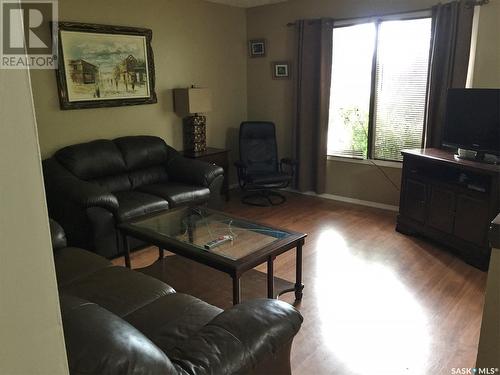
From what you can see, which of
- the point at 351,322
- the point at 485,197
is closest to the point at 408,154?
the point at 485,197

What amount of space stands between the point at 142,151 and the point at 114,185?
517mm

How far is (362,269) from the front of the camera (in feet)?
10.8

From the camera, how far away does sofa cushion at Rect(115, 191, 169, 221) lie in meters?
3.44

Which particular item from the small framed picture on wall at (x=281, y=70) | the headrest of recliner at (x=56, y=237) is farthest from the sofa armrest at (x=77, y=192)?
the small framed picture on wall at (x=281, y=70)

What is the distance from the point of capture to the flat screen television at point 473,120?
3.31 meters

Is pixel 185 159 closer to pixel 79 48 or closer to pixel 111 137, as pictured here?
pixel 111 137

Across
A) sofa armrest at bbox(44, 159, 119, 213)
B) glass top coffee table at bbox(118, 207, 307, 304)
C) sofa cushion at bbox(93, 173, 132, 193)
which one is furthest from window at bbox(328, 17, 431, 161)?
sofa armrest at bbox(44, 159, 119, 213)

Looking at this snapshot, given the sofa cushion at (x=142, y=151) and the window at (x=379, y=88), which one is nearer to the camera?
the sofa cushion at (x=142, y=151)

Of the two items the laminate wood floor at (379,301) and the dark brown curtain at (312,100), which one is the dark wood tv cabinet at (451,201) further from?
the dark brown curtain at (312,100)

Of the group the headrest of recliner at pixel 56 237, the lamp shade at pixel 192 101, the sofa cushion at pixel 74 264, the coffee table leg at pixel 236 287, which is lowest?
the coffee table leg at pixel 236 287

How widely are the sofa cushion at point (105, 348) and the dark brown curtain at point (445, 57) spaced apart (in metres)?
3.86

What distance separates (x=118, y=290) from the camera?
209cm

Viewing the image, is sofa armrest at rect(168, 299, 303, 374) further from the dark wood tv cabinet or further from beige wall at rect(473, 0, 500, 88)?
beige wall at rect(473, 0, 500, 88)

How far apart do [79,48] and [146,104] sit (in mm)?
949
